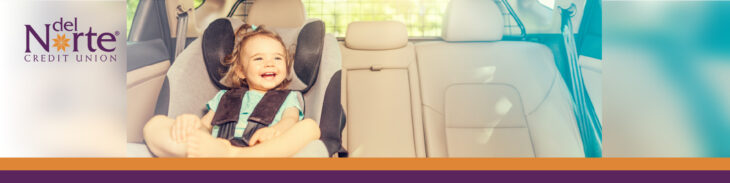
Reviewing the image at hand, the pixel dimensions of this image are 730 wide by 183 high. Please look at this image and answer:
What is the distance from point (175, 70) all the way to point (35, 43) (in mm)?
773

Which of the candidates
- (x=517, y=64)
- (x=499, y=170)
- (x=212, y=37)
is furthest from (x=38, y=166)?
(x=517, y=64)

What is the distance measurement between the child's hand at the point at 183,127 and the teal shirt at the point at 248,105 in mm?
377

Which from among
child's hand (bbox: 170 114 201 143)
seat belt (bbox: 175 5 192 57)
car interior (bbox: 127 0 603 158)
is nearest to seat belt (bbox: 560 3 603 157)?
car interior (bbox: 127 0 603 158)

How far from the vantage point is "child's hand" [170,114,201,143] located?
1.26 meters

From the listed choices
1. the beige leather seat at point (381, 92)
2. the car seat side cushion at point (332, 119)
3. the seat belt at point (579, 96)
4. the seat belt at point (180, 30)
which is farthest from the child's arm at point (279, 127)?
the seat belt at point (579, 96)

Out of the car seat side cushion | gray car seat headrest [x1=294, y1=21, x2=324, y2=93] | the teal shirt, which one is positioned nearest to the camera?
the car seat side cushion

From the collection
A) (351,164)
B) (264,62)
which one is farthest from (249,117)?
(351,164)

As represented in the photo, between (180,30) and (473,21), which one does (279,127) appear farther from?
(473,21)

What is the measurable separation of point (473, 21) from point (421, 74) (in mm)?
345

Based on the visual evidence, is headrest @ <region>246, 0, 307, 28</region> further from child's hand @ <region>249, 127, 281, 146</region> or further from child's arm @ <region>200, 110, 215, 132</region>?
child's hand @ <region>249, 127, 281, 146</region>

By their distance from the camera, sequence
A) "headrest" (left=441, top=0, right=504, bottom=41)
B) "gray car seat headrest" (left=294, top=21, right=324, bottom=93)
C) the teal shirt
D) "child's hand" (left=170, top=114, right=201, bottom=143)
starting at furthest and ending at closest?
"headrest" (left=441, top=0, right=504, bottom=41) → "gray car seat headrest" (left=294, top=21, right=324, bottom=93) → the teal shirt → "child's hand" (left=170, top=114, right=201, bottom=143)

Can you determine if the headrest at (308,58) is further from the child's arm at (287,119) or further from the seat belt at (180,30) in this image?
the seat belt at (180,30)

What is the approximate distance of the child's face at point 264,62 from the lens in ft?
5.80

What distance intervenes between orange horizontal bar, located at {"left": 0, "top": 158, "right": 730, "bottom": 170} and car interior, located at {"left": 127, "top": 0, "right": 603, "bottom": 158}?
1.09 m
